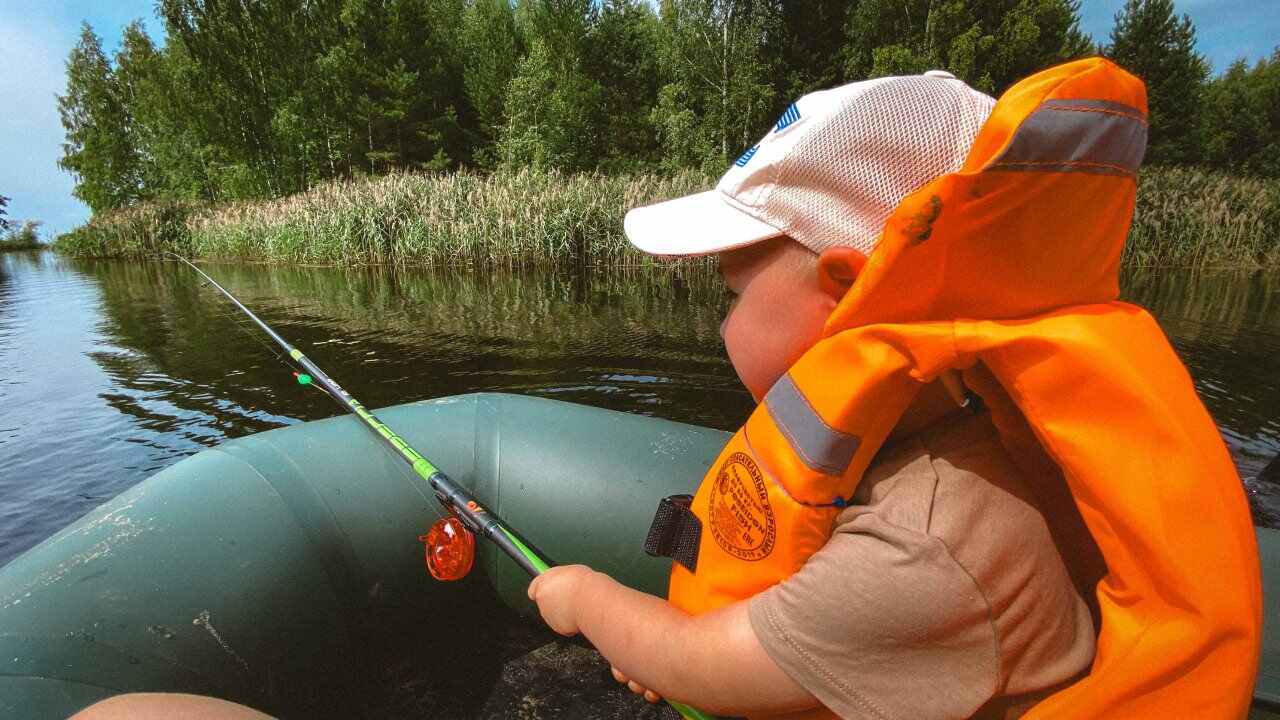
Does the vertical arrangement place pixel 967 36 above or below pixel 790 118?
above

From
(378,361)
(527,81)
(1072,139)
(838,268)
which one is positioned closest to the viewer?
(1072,139)

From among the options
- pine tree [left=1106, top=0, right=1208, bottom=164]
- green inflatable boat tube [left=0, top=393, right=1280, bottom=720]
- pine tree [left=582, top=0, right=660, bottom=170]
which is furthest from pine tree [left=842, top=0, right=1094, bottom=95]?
green inflatable boat tube [left=0, top=393, right=1280, bottom=720]

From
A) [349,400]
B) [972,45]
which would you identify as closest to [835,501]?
[349,400]

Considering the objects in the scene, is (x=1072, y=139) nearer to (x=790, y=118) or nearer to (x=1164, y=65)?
(x=790, y=118)

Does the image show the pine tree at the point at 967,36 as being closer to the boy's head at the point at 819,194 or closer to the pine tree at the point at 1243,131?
the pine tree at the point at 1243,131

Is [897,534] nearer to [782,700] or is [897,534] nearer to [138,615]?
[782,700]

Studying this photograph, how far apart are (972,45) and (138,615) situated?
2559 cm

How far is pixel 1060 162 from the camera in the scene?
0.63 meters

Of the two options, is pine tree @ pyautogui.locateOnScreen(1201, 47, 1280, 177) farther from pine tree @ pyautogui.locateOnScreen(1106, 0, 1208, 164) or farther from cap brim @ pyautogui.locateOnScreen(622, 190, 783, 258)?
cap brim @ pyautogui.locateOnScreen(622, 190, 783, 258)

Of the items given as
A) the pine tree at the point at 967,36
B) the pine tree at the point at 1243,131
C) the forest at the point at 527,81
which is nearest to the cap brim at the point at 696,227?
the forest at the point at 527,81

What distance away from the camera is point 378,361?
17.5ft

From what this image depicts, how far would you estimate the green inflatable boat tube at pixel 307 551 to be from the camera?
1186 mm

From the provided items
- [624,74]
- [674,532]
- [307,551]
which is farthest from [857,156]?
[624,74]

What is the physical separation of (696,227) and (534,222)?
9.49m
